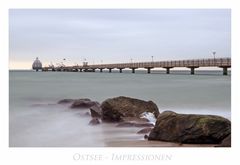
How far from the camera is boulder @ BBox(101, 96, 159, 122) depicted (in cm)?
488

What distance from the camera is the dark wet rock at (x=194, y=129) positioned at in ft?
13.8

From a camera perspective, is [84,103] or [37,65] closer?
[37,65]

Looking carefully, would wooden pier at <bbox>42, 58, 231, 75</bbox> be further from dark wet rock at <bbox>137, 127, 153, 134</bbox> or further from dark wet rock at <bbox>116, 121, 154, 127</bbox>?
dark wet rock at <bbox>137, 127, 153, 134</bbox>

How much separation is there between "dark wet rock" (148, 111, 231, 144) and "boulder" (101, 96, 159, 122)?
60 centimetres

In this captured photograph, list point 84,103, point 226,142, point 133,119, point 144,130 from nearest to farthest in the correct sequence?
point 226,142, point 144,130, point 133,119, point 84,103

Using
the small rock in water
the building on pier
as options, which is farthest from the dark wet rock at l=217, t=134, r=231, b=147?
the building on pier

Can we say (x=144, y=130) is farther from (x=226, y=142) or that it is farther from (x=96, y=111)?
(x=226, y=142)

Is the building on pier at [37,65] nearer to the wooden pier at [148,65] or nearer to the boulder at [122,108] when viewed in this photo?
the wooden pier at [148,65]

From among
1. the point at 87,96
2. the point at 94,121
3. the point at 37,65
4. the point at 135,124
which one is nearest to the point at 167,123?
the point at 135,124

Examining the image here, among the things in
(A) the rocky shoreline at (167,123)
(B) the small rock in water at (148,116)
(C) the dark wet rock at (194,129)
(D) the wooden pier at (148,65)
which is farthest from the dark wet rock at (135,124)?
(D) the wooden pier at (148,65)

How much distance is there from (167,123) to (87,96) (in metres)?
1.15

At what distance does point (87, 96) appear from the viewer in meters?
5.11
